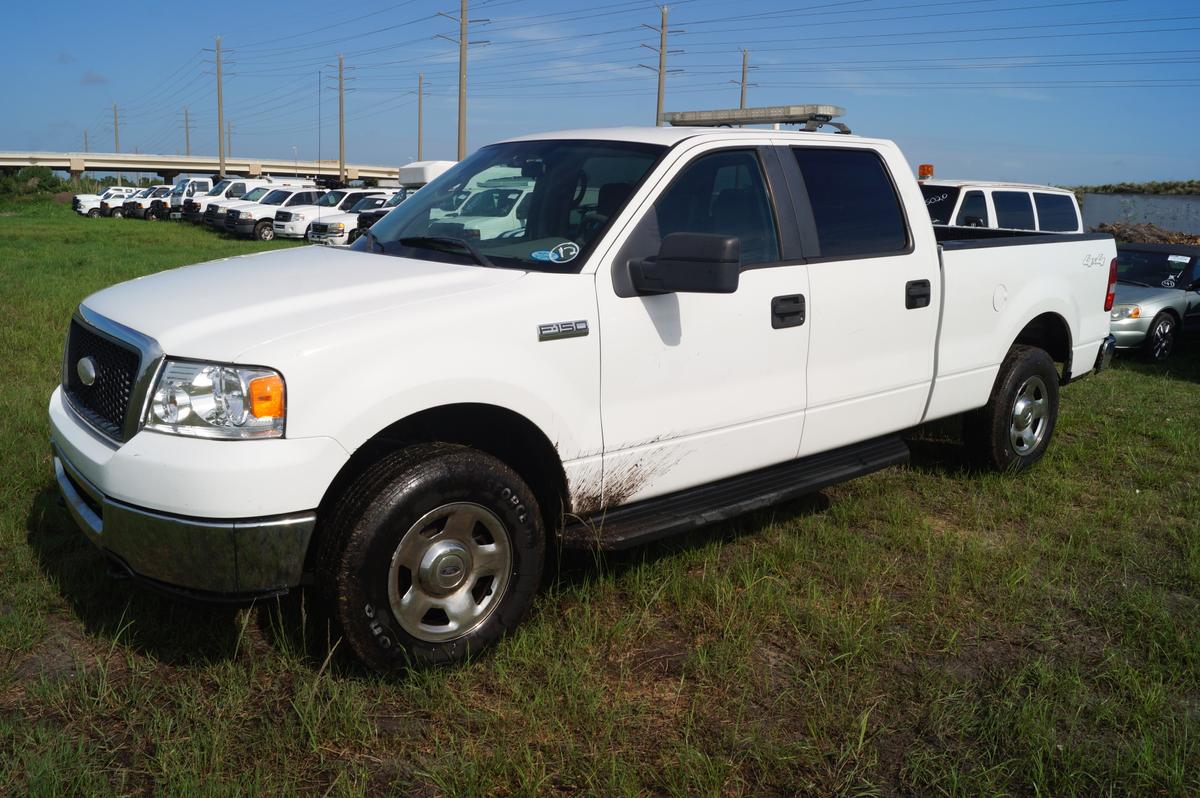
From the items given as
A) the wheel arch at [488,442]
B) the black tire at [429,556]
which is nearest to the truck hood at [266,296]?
the wheel arch at [488,442]

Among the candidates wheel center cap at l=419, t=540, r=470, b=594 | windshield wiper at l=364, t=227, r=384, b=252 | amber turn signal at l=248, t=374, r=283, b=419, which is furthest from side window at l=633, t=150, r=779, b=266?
amber turn signal at l=248, t=374, r=283, b=419

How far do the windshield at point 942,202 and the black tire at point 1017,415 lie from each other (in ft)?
24.7

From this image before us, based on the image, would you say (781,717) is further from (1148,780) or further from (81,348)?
(81,348)

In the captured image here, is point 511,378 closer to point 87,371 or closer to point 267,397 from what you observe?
point 267,397

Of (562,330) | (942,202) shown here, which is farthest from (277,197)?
(562,330)

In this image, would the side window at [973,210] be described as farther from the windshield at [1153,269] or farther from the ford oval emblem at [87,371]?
the ford oval emblem at [87,371]

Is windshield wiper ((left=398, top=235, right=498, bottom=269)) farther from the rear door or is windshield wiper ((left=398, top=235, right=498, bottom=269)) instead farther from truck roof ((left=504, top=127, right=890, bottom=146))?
the rear door

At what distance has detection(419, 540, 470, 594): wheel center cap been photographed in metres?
3.37

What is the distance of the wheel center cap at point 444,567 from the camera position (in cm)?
337

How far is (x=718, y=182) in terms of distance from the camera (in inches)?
168

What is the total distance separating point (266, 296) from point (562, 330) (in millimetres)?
1030

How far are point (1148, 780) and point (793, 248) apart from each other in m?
2.41

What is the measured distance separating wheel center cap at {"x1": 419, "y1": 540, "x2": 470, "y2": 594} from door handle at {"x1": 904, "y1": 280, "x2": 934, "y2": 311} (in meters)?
2.61

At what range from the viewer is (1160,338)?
37.7 feet
